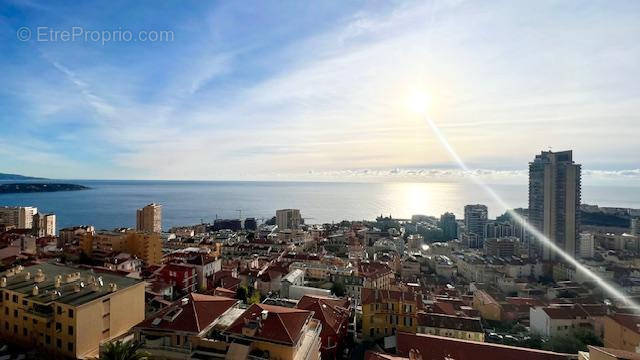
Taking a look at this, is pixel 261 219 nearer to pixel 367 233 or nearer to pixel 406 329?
pixel 367 233

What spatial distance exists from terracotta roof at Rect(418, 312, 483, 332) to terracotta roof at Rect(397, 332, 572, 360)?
494 centimetres

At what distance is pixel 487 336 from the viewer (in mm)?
27312

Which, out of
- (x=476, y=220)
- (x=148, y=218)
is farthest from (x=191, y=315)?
(x=476, y=220)

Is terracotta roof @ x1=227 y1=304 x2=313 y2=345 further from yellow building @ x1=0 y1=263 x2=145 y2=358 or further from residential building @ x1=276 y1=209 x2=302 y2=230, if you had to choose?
residential building @ x1=276 y1=209 x2=302 y2=230

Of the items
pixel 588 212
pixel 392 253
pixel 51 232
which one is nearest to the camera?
pixel 392 253

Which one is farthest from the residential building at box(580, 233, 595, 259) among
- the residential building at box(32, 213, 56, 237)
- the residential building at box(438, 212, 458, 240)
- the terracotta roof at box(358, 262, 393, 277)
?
the residential building at box(32, 213, 56, 237)

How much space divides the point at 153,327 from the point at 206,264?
18849 millimetres

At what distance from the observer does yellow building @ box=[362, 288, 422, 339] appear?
2408 cm

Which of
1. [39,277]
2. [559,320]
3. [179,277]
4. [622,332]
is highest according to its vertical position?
[39,277]

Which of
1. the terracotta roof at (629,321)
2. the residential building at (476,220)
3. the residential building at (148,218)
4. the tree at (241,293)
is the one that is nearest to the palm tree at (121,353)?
the tree at (241,293)

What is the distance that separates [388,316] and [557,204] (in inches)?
2081

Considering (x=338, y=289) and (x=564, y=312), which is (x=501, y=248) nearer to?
(x=564, y=312)

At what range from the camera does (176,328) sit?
15.0 m

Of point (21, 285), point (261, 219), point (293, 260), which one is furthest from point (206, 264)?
point (261, 219)
